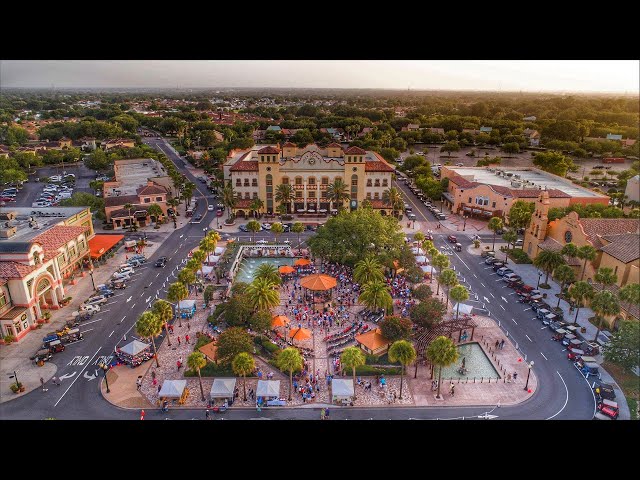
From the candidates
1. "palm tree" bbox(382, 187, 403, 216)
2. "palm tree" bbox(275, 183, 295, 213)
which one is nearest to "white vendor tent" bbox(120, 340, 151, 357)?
"palm tree" bbox(275, 183, 295, 213)

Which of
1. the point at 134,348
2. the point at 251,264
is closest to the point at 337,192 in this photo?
the point at 251,264

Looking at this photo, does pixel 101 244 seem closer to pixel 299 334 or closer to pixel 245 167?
pixel 245 167

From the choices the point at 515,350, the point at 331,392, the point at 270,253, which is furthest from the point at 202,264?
the point at 515,350

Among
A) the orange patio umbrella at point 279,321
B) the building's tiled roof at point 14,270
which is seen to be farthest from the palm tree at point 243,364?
the building's tiled roof at point 14,270

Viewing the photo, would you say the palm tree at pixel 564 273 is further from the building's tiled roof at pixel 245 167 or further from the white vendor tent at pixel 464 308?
the building's tiled roof at pixel 245 167

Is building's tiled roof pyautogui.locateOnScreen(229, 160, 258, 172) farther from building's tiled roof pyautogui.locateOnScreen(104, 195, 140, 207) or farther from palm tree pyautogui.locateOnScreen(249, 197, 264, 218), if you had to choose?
building's tiled roof pyautogui.locateOnScreen(104, 195, 140, 207)

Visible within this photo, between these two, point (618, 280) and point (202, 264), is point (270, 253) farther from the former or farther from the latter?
point (618, 280)
